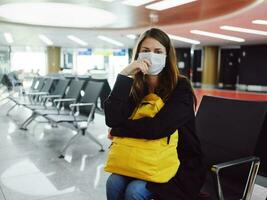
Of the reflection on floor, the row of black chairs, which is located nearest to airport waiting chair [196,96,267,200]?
the reflection on floor

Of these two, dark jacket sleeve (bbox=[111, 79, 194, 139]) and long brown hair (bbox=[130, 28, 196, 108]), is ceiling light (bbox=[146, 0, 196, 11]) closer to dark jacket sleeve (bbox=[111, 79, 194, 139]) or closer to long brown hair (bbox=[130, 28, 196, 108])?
long brown hair (bbox=[130, 28, 196, 108])

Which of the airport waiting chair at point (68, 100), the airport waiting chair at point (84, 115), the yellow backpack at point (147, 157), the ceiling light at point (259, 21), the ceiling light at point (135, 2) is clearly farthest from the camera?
the ceiling light at point (259, 21)

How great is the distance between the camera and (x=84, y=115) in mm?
3975

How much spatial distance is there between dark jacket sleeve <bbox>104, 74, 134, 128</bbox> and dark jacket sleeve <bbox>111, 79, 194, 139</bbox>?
0.14ft

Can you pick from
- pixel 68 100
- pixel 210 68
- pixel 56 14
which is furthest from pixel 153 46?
pixel 210 68

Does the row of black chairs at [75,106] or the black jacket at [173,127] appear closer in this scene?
the black jacket at [173,127]

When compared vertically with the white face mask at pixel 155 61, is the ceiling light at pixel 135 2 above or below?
above

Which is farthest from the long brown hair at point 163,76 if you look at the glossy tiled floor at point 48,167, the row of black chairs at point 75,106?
the row of black chairs at point 75,106

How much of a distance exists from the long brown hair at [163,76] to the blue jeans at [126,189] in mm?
424

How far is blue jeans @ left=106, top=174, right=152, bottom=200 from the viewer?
4.41 feet

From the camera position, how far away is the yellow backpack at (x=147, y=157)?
134cm

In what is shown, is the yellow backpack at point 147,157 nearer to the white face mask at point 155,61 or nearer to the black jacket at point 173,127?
the black jacket at point 173,127

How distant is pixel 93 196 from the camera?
7.63ft

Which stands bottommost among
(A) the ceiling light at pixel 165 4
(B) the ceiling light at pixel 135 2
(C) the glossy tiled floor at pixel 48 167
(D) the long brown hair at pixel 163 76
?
(C) the glossy tiled floor at pixel 48 167
